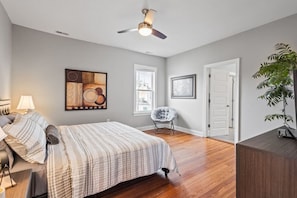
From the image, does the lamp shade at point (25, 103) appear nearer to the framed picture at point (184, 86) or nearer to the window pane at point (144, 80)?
the window pane at point (144, 80)

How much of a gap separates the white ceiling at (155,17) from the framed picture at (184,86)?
1.39m

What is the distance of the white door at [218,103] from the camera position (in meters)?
4.62

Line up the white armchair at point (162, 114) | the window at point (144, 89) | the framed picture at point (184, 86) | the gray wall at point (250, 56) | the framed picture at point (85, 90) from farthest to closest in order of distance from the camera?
the window at point (144, 89) < the white armchair at point (162, 114) < the framed picture at point (184, 86) < the framed picture at point (85, 90) < the gray wall at point (250, 56)

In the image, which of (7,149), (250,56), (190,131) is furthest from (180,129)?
(7,149)

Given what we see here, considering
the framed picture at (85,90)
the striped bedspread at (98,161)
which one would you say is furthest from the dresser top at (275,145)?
the framed picture at (85,90)

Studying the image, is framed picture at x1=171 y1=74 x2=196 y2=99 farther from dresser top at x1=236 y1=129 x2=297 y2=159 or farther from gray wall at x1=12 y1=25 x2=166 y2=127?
dresser top at x1=236 y1=129 x2=297 y2=159

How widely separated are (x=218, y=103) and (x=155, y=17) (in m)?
3.18

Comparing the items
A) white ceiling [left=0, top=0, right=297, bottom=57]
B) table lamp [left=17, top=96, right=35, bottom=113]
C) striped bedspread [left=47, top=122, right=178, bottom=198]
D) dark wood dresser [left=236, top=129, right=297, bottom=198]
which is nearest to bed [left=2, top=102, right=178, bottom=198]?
striped bedspread [left=47, top=122, right=178, bottom=198]

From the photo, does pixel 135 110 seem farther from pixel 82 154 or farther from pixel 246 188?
pixel 246 188

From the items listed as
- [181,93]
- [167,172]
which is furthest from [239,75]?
[167,172]

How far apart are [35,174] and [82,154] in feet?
1.45

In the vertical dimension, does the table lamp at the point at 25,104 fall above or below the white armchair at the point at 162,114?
above

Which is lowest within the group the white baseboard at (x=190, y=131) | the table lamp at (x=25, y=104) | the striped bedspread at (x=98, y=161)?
the white baseboard at (x=190, y=131)

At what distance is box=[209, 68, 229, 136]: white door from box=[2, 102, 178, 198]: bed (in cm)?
289
